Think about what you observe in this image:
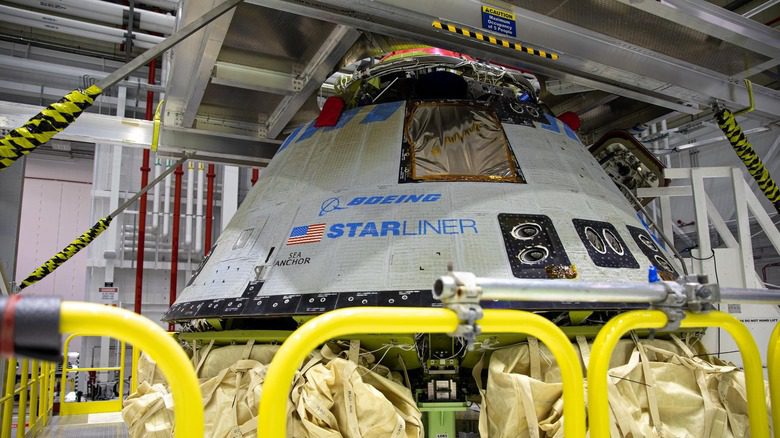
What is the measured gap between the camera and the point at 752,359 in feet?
7.88

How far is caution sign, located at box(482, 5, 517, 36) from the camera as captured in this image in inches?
164

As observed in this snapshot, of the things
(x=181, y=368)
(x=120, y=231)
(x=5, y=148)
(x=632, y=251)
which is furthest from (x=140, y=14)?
(x=181, y=368)

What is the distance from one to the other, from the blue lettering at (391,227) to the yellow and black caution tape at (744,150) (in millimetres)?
3799

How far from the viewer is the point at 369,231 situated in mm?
3578

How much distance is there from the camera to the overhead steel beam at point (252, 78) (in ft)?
18.2

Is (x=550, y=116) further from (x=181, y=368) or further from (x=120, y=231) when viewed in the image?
(x=120, y=231)

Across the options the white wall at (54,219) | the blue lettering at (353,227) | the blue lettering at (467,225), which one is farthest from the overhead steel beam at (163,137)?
the white wall at (54,219)

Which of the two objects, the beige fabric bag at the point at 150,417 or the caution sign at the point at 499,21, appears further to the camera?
the caution sign at the point at 499,21

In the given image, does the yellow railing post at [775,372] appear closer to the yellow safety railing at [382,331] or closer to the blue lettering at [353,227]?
the yellow safety railing at [382,331]

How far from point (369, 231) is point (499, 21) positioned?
1.95 meters

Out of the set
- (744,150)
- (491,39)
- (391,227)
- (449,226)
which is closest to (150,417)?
(391,227)

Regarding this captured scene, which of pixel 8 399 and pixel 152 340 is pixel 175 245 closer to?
pixel 8 399

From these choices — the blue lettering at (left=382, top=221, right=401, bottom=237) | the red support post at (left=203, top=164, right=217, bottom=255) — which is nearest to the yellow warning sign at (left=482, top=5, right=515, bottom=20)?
the blue lettering at (left=382, top=221, right=401, bottom=237)

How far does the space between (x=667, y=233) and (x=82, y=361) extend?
36.7 ft
